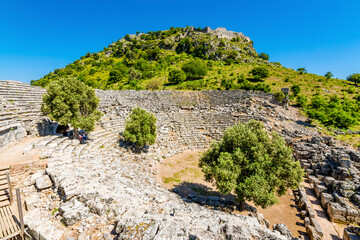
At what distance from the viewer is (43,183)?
8.35 meters

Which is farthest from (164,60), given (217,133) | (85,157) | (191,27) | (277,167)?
(277,167)

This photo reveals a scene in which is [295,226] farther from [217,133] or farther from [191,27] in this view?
[191,27]

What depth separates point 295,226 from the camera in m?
10.2

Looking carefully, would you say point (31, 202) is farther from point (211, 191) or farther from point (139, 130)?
point (211, 191)

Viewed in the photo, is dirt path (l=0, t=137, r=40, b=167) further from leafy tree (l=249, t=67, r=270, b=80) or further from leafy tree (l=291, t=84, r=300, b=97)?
leafy tree (l=249, t=67, r=270, b=80)

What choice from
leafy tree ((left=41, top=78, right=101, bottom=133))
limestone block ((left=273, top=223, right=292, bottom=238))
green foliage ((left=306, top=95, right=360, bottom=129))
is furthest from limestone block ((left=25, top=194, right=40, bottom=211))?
green foliage ((left=306, top=95, right=360, bottom=129))

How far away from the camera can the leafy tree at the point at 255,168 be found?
8758mm

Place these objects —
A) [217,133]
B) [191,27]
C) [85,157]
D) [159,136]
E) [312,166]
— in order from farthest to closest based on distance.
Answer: [191,27]
[217,133]
[159,136]
[312,166]
[85,157]

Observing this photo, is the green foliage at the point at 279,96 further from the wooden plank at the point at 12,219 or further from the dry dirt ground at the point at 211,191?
the wooden plank at the point at 12,219

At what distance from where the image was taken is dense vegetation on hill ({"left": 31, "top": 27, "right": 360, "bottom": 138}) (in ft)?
107

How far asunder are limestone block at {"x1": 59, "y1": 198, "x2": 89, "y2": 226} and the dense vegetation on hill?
2301 centimetres

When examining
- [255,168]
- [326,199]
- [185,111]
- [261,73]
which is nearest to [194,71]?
[261,73]

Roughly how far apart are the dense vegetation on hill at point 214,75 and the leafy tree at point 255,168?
25.5m

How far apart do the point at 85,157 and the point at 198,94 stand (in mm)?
25571
